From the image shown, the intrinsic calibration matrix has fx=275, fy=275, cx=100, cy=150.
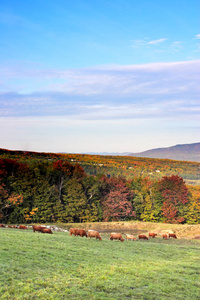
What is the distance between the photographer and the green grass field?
38.4 feet

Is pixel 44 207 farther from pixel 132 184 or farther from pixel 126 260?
pixel 126 260

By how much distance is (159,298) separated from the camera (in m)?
12.1

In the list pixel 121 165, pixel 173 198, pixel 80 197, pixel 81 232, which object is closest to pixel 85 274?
pixel 81 232

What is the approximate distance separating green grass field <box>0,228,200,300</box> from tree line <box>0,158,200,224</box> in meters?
36.7

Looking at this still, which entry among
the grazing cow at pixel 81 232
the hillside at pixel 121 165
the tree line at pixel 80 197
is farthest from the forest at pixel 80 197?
the grazing cow at pixel 81 232

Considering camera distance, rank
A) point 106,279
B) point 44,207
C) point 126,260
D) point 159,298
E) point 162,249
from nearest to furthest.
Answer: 1. point 159,298
2. point 106,279
3. point 126,260
4. point 162,249
5. point 44,207

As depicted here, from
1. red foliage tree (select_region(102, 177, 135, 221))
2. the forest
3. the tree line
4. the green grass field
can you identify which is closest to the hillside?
the forest

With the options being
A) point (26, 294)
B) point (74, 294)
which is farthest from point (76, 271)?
point (26, 294)

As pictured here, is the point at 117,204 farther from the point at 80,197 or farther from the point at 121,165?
the point at 121,165

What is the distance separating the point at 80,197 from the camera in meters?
63.0

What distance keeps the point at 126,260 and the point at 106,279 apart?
5126 millimetres

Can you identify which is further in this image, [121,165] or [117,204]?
[121,165]

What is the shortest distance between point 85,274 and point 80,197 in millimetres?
49092

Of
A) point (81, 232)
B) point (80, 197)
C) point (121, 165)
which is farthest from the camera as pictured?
point (121, 165)
